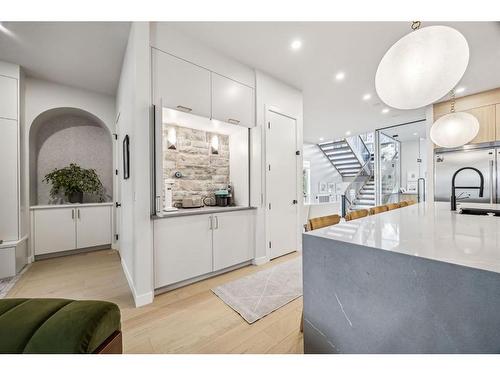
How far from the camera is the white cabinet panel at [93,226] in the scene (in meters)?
3.50

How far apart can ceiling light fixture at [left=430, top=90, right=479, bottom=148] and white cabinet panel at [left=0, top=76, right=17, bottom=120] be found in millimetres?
5243

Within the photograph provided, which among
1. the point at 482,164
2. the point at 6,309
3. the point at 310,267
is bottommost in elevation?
the point at 6,309

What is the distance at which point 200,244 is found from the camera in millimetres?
2432

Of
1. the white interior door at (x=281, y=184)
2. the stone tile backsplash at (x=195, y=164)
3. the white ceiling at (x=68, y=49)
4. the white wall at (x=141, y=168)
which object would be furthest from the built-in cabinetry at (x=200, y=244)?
the white ceiling at (x=68, y=49)

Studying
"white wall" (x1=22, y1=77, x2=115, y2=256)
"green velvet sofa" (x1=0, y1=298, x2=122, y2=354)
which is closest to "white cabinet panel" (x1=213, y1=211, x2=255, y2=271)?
"green velvet sofa" (x1=0, y1=298, x2=122, y2=354)

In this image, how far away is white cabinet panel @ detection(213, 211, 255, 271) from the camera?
259cm

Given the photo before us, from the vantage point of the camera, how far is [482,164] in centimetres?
366

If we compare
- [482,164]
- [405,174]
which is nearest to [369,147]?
[405,174]

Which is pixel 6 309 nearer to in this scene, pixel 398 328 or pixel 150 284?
pixel 150 284

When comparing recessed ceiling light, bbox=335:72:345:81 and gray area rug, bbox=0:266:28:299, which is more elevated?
recessed ceiling light, bbox=335:72:345:81

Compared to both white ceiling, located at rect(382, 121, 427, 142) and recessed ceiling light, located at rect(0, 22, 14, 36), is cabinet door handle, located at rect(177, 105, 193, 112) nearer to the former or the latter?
recessed ceiling light, located at rect(0, 22, 14, 36)

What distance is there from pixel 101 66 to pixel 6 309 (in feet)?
10.4

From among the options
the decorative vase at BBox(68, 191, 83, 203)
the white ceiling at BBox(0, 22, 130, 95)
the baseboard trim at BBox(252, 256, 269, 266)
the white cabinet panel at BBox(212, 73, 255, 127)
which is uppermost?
the white ceiling at BBox(0, 22, 130, 95)

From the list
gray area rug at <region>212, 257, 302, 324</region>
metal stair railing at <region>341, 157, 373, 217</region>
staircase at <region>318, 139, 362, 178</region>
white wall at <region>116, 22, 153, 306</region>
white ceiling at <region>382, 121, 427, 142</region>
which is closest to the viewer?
gray area rug at <region>212, 257, 302, 324</region>
